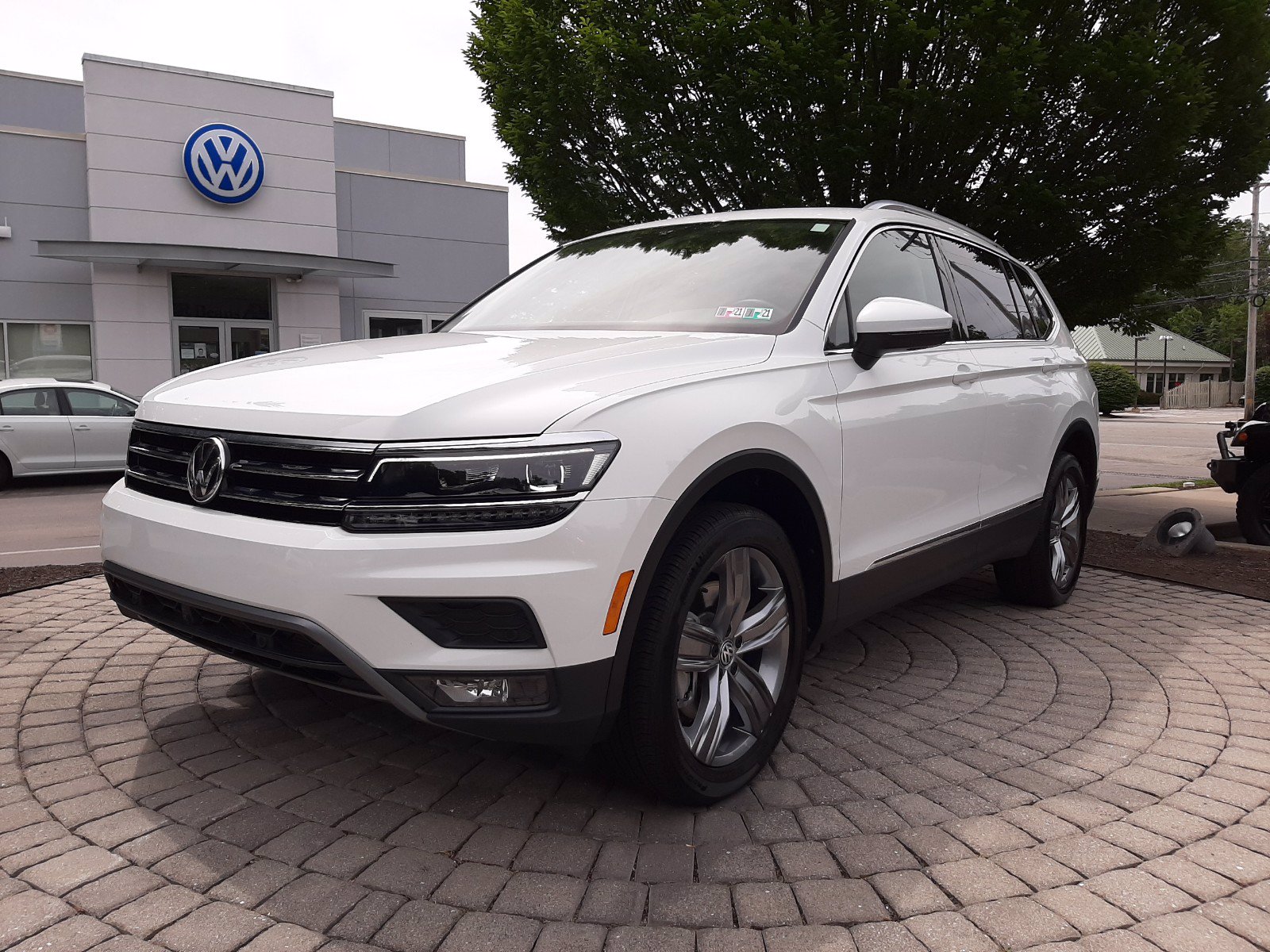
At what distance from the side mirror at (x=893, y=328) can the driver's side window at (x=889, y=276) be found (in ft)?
0.33

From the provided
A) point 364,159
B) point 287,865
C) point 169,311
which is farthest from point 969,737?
point 364,159

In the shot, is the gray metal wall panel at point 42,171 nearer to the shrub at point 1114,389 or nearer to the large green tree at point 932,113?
the large green tree at point 932,113

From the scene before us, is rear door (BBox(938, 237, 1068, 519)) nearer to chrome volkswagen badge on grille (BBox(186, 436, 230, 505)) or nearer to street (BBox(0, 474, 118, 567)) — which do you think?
chrome volkswagen badge on grille (BBox(186, 436, 230, 505))

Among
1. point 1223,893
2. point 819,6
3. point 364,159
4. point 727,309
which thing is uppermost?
point 364,159

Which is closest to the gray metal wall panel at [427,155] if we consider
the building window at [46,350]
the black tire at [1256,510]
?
the building window at [46,350]

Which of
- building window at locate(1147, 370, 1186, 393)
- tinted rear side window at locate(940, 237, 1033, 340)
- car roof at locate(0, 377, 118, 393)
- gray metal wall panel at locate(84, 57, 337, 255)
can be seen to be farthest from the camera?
building window at locate(1147, 370, 1186, 393)

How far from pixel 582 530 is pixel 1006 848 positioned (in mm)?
1494

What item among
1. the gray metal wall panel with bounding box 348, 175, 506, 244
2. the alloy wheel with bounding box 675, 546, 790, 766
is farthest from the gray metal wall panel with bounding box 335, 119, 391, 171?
the alloy wheel with bounding box 675, 546, 790, 766

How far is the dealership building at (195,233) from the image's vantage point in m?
18.8

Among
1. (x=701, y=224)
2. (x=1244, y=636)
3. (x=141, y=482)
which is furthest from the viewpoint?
(x=1244, y=636)

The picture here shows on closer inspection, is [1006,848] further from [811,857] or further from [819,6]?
[819,6]

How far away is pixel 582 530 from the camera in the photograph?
246 cm

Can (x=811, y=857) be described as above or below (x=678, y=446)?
below

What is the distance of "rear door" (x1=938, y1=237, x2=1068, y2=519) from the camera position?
4562 mm
